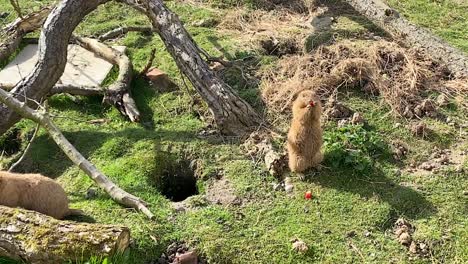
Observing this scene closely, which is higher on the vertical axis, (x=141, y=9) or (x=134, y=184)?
(x=141, y=9)

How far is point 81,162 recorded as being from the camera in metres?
5.72

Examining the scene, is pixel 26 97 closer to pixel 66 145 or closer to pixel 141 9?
pixel 66 145

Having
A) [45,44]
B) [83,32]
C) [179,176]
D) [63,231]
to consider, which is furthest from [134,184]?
[83,32]

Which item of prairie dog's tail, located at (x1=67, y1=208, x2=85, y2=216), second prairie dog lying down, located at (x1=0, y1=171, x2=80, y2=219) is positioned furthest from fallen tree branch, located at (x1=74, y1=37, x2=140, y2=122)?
second prairie dog lying down, located at (x1=0, y1=171, x2=80, y2=219)

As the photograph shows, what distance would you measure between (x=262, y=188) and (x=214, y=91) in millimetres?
1375

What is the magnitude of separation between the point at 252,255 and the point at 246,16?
5288mm

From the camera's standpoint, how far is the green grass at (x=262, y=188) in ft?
16.9

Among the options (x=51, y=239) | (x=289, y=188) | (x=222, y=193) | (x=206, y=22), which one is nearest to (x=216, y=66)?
(x=206, y=22)

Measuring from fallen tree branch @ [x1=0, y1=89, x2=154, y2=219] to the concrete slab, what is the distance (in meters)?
1.44

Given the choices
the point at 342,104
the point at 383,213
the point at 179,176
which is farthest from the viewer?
the point at 342,104

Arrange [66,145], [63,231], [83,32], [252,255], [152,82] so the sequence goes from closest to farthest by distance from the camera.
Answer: [63,231] < [252,255] < [66,145] < [152,82] < [83,32]

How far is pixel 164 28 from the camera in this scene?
7070 mm

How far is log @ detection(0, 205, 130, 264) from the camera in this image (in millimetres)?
4477

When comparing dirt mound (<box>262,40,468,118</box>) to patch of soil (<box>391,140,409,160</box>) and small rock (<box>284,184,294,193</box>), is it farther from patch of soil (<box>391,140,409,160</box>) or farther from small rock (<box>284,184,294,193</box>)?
small rock (<box>284,184,294,193</box>)
